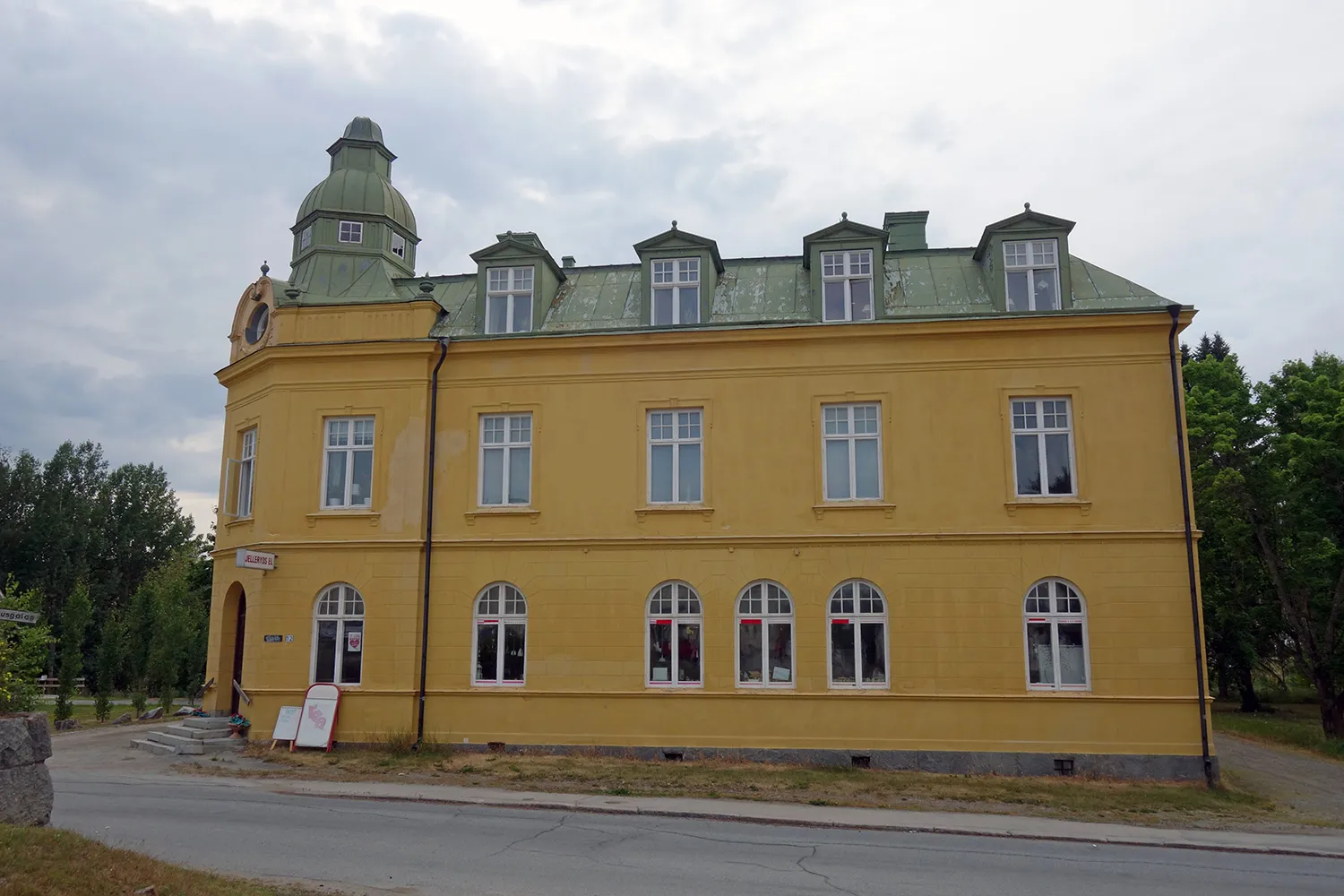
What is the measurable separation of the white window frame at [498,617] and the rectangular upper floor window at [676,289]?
21.3 feet

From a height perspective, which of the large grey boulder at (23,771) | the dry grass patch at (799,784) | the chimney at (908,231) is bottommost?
the dry grass patch at (799,784)

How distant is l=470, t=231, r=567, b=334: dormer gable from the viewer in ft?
69.4

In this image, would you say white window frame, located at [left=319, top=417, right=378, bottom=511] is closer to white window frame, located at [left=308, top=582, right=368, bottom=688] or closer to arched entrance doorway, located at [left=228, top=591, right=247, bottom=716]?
white window frame, located at [left=308, top=582, right=368, bottom=688]

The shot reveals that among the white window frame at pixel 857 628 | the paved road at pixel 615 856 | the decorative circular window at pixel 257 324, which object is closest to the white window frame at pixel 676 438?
the white window frame at pixel 857 628

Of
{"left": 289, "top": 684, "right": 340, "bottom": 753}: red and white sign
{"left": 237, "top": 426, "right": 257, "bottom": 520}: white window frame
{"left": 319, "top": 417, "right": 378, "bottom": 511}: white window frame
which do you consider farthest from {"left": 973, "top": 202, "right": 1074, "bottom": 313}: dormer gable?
{"left": 237, "top": 426, "right": 257, "bottom": 520}: white window frame

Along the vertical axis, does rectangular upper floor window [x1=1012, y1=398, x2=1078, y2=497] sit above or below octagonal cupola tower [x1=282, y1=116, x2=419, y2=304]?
below

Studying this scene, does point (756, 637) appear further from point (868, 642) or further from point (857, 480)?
point (857, 480)

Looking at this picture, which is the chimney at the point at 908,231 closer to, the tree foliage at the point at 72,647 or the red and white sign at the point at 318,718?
the red and white sign at the point at 318,718

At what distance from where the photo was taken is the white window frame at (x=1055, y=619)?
58.8 feet

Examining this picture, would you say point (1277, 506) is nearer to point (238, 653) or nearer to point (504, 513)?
point (504, 513)

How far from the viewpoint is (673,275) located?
20.8 metres

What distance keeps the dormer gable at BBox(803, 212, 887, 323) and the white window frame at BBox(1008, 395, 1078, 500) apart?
3.39m

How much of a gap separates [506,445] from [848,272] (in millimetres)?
8067

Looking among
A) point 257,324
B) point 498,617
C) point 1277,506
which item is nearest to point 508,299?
point 257,324
